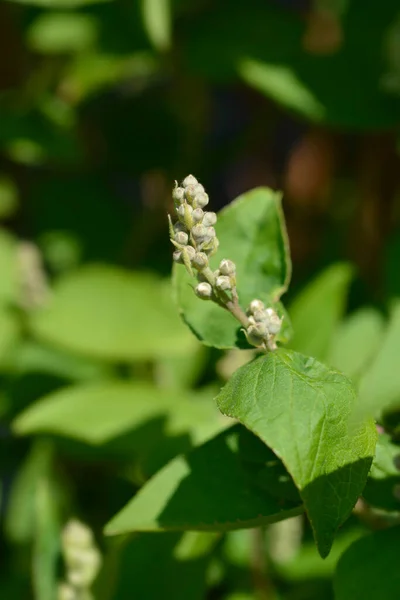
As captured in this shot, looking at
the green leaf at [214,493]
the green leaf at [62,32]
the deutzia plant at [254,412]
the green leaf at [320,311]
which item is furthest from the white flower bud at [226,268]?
the green leaf at [62,32]

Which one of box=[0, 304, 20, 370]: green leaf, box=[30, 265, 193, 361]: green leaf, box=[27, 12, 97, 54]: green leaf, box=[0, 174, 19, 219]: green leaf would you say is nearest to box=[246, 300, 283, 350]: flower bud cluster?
box=[30, 265, 193, 361]: green leaf

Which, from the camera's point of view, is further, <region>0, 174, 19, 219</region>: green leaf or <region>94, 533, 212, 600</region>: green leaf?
<region>0, 174, 19, 219</region>: green leaf

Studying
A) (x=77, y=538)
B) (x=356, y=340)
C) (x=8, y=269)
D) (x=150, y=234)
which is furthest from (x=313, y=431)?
(x=150, y=234)

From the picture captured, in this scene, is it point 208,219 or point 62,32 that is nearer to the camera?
point 208,219

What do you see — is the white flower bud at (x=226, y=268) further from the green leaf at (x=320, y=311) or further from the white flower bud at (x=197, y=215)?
the green leaf at (x=320, y=311)

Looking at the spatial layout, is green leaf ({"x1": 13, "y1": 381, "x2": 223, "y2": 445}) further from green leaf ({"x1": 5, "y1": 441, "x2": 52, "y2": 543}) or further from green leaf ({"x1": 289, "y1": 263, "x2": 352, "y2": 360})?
green leaf ({"x1": 5, "y1": 441, "x2": 52, "y2": 543})

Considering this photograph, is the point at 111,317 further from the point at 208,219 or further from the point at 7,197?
the point at 208,219
